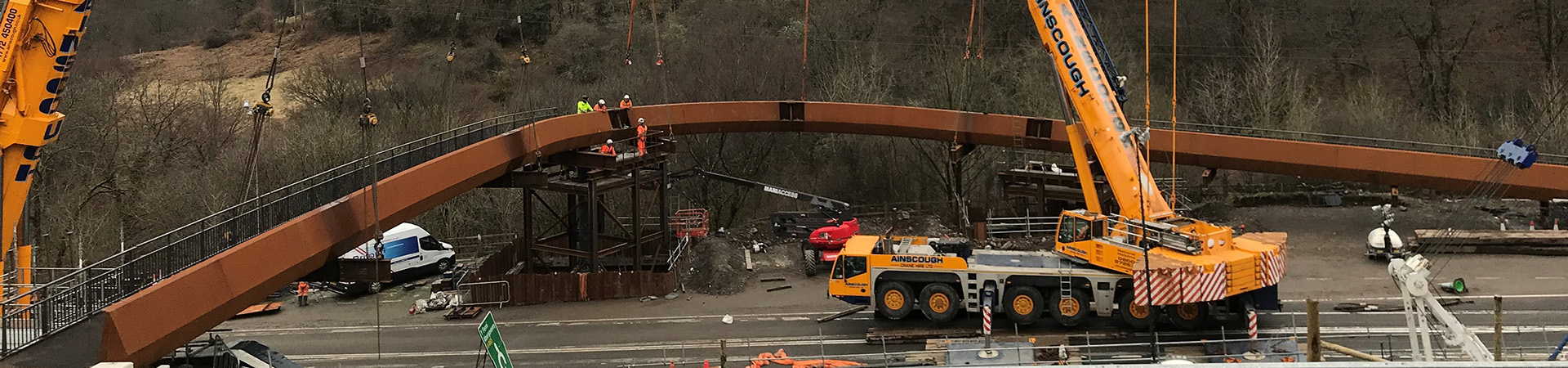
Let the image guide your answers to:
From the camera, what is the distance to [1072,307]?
83.9 feet

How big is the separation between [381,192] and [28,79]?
6.63 meters

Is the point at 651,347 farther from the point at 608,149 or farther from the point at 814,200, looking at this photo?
the point at 814,200

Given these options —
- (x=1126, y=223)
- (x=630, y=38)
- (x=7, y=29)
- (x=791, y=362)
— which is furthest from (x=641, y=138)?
(x=7, y=29)

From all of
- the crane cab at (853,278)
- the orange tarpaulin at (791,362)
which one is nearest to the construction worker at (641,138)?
the crane cab at (853,278)

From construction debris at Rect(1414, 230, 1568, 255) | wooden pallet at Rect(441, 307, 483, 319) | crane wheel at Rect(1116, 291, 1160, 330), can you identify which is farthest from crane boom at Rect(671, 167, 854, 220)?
construction debris at Rect(1414, 230, 1568, 255)

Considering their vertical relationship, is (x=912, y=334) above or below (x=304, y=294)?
below

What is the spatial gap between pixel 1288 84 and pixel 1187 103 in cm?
645

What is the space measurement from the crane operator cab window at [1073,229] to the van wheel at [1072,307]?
53.5 inches

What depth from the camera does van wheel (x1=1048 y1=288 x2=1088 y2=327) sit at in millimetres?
25562

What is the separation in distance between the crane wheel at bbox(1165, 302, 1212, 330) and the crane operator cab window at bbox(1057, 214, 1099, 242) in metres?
2.50

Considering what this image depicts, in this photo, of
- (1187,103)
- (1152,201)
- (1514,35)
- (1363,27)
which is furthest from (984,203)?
(1514,35)

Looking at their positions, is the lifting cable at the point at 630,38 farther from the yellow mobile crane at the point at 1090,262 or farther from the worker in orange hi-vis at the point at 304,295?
the yellow mobile crane at the point at 1090,262

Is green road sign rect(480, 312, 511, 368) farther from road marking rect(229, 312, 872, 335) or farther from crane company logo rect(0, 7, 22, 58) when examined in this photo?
road marking rect(229, 312, 872, 335)

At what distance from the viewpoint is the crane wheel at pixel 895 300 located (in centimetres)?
2675
